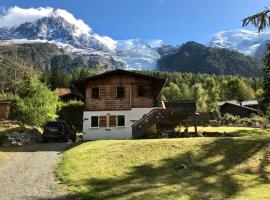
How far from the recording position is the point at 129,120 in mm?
45781

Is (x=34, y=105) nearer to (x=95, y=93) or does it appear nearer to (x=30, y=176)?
(x=95, y=93)

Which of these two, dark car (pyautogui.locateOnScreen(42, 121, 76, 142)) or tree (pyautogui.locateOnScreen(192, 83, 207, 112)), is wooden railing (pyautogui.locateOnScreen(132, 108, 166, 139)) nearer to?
dark car (pyautogui.locateOnScreen(42, 121, 76, 142))

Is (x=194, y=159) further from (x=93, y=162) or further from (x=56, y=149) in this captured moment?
(x=56, y=149)

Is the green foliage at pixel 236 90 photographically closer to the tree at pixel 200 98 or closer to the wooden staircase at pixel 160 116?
the tree at pixel 200 98

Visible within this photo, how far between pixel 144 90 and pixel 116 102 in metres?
3.30

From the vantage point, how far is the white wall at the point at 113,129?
45250mm

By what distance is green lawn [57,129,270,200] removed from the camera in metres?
20.8

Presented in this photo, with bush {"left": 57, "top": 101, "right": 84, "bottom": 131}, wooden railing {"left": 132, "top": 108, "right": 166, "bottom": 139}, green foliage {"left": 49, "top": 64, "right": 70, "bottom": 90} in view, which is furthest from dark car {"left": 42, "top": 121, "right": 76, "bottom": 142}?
green foliage {"left": 49, "top": 64, "right": 70, "bottom": 90}

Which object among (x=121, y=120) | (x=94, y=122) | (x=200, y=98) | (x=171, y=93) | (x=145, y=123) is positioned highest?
(x=171, y=93)

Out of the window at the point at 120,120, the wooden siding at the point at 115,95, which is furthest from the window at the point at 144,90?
the window at the point at 120,120

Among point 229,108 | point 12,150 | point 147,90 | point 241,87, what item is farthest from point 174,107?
point 241,87

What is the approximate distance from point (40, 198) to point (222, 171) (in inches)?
460

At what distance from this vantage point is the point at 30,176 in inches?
899

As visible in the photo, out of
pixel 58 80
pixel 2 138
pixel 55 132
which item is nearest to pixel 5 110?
pixel 55 132
